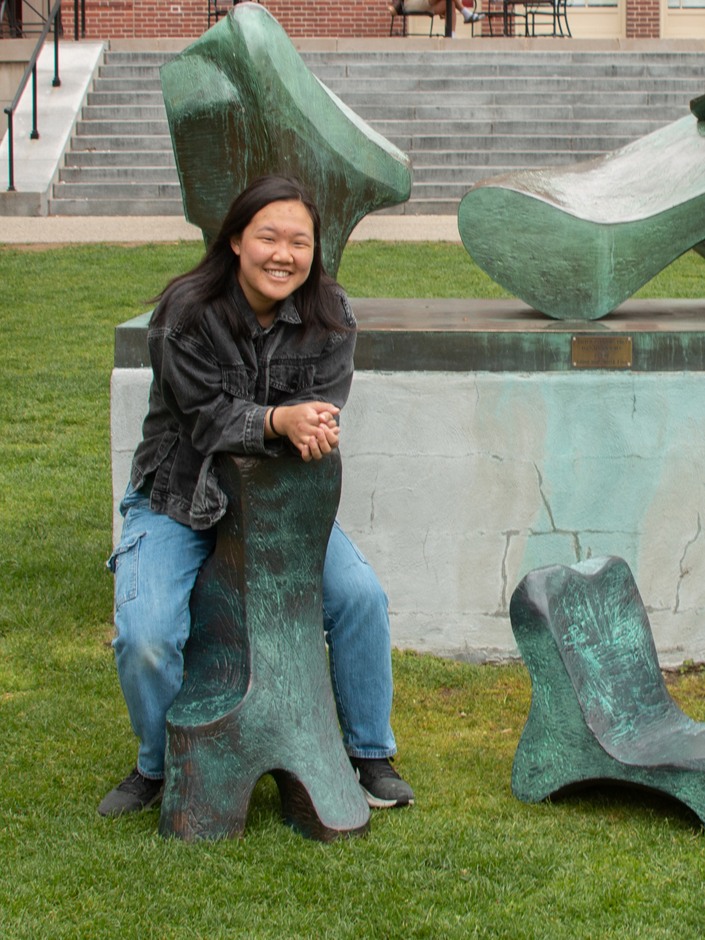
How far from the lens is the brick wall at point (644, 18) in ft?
66.6

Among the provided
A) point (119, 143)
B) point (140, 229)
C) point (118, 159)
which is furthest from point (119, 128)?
point (140, 229)

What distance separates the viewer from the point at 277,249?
328 centimetres

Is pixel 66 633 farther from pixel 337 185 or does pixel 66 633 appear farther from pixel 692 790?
pixel 692 790

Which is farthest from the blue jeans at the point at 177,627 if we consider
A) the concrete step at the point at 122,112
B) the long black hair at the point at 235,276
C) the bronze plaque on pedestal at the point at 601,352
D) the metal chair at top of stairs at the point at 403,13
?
the metal chair at top of stairs at the point at 403,13

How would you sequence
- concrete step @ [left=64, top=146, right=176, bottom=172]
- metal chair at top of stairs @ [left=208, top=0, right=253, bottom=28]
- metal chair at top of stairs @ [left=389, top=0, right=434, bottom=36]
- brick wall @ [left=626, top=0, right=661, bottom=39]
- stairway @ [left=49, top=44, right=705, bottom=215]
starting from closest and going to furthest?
stairway @ [left=49, top=44, right=705, bottom=215] → concrete step @ [left=64, top=146, right=176, bottom=172] → metal chair at top of stairs @ [left=208, top=0, right=253, bottom=28] → metal chair at top of stairs @ [left=389, top=0, right=434, bottom=36] → brick wall @ [left=626, top=0, right=661, bottom=39]

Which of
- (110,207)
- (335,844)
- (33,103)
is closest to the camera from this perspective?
(335,844)

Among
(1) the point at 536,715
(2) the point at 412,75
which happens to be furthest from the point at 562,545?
(2) the point at 412,75

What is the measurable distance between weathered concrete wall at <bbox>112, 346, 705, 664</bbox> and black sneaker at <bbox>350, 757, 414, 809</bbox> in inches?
47.1

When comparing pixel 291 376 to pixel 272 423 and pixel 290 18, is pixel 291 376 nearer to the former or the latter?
pixel 272 423

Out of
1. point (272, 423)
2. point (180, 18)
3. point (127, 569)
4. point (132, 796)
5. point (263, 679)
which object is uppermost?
point (180, 18)

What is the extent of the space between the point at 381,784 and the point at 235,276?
1241mm

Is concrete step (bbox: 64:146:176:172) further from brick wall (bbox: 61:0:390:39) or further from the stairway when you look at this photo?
brick wall (bbox: 61:0:390:39)

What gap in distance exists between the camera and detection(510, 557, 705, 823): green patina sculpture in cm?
346

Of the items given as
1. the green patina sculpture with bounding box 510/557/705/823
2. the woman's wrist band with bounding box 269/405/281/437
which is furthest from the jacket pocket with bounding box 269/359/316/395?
the green patina sculpture with bounding box 510/557/705/823
